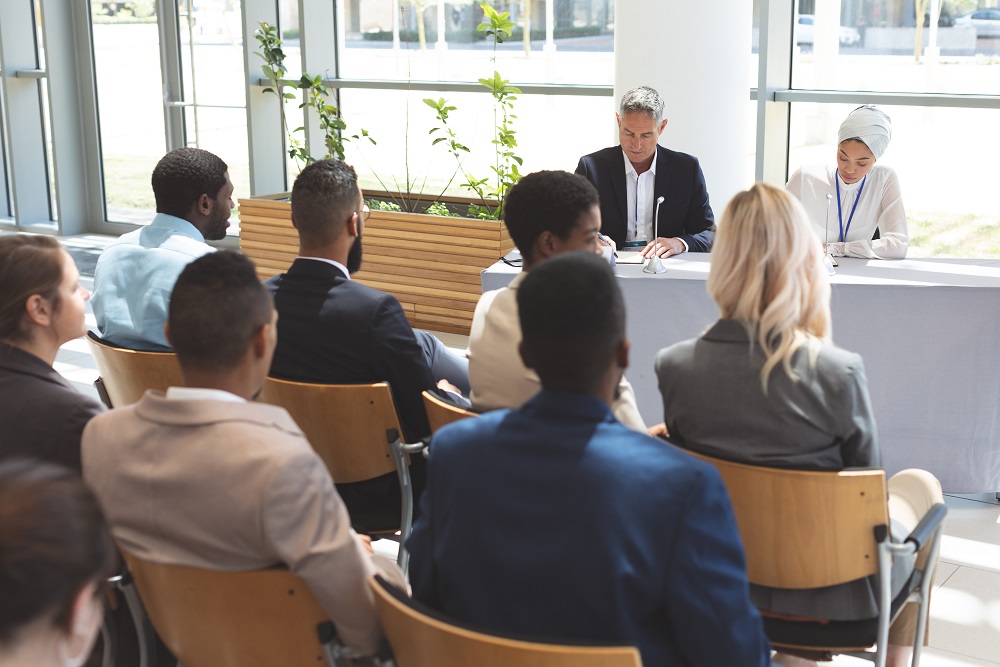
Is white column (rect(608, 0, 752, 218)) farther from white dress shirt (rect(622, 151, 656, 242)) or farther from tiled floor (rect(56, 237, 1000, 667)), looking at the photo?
tiled floor (rect(56, 237, 1000, 667))

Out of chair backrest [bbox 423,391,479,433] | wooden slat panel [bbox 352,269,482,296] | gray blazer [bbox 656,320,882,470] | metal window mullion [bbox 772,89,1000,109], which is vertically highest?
metal window mullion [bbox 772,89,1000,109]

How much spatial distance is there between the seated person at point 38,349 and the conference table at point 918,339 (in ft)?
6.02

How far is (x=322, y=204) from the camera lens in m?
3.00

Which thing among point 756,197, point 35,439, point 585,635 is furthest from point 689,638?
point 35,439

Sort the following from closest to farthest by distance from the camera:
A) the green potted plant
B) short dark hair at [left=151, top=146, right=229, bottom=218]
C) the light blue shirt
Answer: the light blue shirt → short dark hair at [left=151, top=146, right=229, bottom=218] → the green potted plant

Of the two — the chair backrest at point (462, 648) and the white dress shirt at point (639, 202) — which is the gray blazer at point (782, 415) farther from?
the white dress shirt at point (639, 202)

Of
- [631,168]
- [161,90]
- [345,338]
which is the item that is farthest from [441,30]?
[345,338]

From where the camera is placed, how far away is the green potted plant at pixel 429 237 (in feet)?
21.0

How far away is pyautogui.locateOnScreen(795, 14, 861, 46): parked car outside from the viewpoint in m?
6.19

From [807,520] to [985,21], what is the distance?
184 inches

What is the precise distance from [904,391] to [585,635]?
8.43 ft

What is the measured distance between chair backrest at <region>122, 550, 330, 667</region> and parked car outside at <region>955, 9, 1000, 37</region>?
5.42 meters

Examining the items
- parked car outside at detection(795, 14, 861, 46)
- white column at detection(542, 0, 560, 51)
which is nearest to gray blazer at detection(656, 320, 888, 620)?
parked car outside at detection(795, 14, 861, 46)

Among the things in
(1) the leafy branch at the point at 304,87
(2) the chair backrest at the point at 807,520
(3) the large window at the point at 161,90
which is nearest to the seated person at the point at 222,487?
(2) the chair backrest at the point at 807,520
